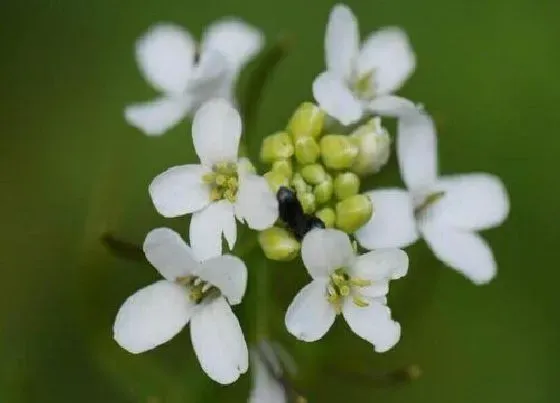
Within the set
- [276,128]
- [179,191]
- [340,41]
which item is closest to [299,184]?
[179,191]

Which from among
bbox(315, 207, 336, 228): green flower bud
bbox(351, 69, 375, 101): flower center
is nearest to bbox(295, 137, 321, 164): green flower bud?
bbox(315, 207, 336, 228): green flower bud

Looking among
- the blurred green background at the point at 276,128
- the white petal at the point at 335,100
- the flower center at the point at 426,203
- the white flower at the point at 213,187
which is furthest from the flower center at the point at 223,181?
the blurred green background at the point at 276,128

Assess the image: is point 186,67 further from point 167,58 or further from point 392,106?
point 392,106

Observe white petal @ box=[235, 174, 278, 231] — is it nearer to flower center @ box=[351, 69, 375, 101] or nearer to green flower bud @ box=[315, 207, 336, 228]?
green flower bud @ box=[315, 207, 336, 228]

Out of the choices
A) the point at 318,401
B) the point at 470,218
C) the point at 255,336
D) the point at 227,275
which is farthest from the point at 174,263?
the point at 318,401

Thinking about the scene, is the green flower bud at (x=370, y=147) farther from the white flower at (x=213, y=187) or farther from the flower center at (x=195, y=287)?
the flower center at (x=195, y=287)

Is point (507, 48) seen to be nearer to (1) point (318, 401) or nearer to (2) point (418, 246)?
(2) point (418, 246)
